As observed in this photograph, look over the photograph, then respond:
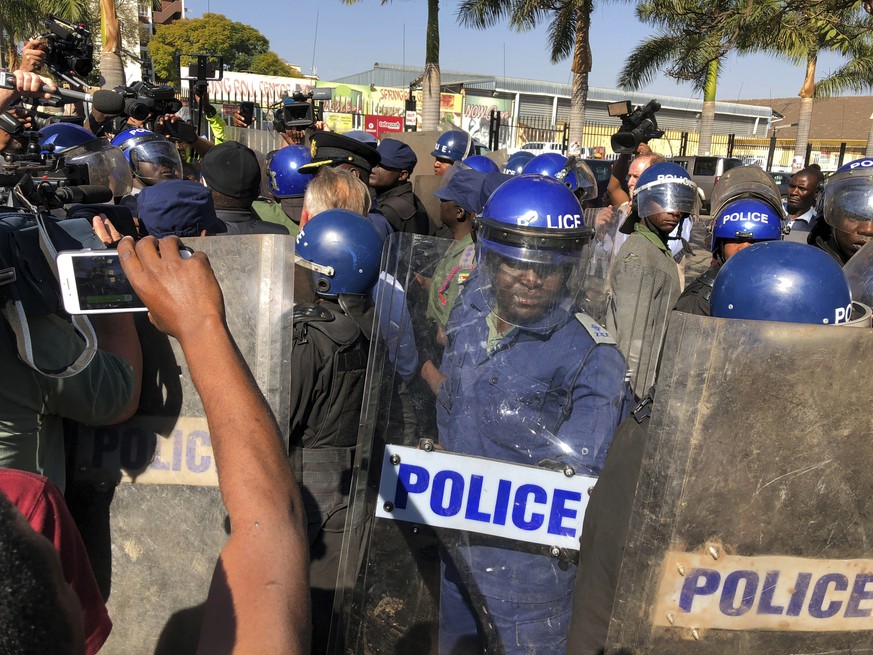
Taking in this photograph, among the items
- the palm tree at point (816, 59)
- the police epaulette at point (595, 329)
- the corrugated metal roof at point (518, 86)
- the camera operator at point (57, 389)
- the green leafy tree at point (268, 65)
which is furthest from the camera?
the green leafy tree at point (268, 65)

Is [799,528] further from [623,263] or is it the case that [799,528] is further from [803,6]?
[803,6]

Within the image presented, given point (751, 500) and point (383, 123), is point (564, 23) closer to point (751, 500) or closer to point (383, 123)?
point (383, 123)

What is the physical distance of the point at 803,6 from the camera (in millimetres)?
6715

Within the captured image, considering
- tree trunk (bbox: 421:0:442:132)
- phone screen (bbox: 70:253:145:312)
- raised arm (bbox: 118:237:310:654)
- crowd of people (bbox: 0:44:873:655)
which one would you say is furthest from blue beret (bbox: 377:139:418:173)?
tree trunk (bbox: 421:0:442:132)

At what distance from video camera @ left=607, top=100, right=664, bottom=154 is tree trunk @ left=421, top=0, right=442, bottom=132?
15.0m

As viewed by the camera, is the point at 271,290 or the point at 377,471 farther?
the point at 377,471

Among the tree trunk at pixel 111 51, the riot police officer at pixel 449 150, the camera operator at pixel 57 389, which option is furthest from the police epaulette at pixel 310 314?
the tree trunk at pixel 111 51

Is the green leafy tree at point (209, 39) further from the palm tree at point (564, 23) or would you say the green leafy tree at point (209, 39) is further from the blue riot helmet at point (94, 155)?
the blue riot helmet at point (94, 155)

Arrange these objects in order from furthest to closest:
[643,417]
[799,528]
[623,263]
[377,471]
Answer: [623,263] → [377,471] → [643,417] → [799,528]

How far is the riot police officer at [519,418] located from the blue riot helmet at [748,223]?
245 centimetres

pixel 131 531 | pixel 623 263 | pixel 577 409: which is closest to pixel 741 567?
pixel 577 409

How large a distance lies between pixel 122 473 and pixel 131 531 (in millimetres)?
176

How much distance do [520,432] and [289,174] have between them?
414 centimetres

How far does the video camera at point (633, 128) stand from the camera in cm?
743
